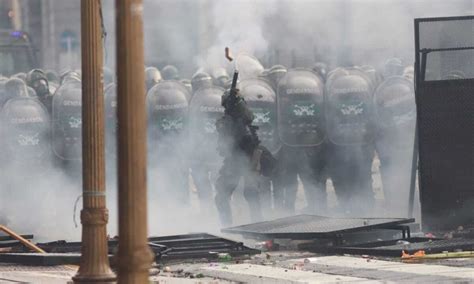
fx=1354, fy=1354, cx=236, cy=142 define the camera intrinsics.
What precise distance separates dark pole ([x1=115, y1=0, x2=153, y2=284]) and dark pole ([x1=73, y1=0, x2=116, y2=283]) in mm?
3845

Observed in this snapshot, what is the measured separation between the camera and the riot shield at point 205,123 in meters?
25.6

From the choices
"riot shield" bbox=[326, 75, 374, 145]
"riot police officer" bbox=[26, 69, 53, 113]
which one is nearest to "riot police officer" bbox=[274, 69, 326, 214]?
"riot shield" bbox=[326, 75, 374, 145]

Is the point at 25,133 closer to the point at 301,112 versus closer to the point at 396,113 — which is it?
the point at 301,112

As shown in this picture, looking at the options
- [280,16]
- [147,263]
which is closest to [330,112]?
[280,16]

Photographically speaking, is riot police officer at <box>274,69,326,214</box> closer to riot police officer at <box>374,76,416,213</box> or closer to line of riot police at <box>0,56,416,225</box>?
line of riot police at <box>0,56,416,225</box>

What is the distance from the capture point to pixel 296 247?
16.8 m

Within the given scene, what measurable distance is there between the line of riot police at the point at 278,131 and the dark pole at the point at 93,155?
12788 mm

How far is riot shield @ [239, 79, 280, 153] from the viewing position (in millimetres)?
25047

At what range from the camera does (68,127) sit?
26172 mm

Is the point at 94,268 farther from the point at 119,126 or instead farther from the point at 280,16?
the point at 280,16

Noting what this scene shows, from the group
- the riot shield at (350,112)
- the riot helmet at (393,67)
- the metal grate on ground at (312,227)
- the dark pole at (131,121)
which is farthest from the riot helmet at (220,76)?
the dark pole at (131,121)

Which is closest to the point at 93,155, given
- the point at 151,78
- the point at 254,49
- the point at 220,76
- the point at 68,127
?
the point at 68,127

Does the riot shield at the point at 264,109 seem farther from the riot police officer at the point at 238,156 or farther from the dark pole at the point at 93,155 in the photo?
the dark pole at the point at 93,155

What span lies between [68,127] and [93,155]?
15980mm
